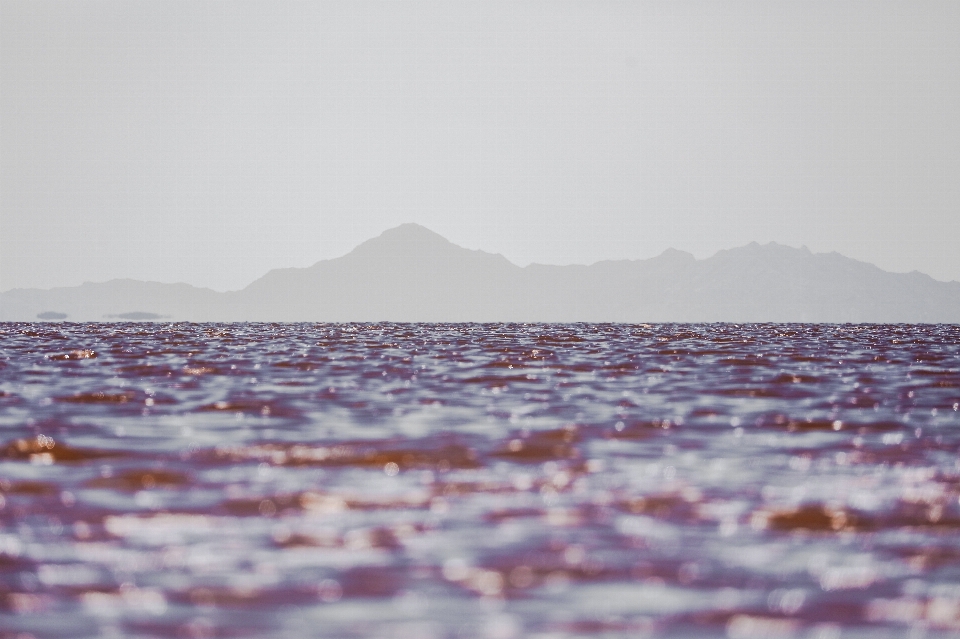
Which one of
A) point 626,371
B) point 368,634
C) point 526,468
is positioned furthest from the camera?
point 626,371

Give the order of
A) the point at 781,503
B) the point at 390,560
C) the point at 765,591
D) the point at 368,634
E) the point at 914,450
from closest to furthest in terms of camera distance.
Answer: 1. the point at 368,634
2. the point at 765,591
3. the point at 390,560
4. the point at 781,503
5. the point at 914,450

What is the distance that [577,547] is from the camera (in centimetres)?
870

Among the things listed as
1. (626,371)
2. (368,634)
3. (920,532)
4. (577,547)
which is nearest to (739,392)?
(626,371)

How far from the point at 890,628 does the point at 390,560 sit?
3.81m

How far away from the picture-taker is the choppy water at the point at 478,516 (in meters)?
7.07

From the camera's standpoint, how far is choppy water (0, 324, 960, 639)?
7070mm

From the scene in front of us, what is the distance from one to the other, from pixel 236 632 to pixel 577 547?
3.21 metres

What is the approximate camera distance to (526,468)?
12406mm

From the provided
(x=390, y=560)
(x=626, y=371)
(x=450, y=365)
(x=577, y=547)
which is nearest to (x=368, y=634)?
(x=390, y=560)

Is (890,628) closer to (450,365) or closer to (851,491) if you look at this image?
(851,491)

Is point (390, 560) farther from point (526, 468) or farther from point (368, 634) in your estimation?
point (526, 468)

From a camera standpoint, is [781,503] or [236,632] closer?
[236,632]

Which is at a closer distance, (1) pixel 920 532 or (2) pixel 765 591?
(2) pixel 765 591

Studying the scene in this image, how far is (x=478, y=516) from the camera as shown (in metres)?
9.87
